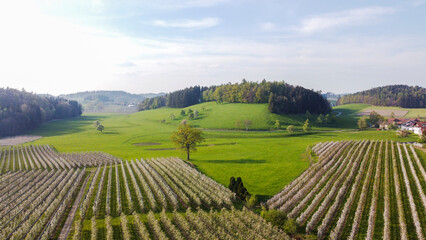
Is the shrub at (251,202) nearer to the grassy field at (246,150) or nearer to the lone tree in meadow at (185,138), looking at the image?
the grassy field at (246,150)

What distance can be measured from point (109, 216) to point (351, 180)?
40.4 m

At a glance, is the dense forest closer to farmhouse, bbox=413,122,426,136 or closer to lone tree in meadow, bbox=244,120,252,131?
lone tree in meadow, bbox=244,120,252,131

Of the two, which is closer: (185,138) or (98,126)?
(185,138)

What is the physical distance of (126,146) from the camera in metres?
98.9

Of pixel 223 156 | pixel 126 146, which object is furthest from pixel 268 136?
pixel 126 146

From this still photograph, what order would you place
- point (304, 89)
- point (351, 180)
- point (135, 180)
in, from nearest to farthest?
point (351, 180) → point (135, 180) → point (304, 89)

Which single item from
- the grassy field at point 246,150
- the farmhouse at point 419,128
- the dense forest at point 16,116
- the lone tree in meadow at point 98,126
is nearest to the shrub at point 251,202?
the grassy field at point 246,150

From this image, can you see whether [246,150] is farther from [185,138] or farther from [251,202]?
[251,202]

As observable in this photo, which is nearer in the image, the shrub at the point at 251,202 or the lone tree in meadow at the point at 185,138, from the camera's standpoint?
the shrub at the point at 251,202

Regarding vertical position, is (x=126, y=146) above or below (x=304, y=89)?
below

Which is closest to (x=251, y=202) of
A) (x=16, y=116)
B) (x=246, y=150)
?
(x=246, y=150)

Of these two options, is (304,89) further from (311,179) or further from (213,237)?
(213,237)

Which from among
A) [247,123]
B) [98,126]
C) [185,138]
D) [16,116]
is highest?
[16,116]

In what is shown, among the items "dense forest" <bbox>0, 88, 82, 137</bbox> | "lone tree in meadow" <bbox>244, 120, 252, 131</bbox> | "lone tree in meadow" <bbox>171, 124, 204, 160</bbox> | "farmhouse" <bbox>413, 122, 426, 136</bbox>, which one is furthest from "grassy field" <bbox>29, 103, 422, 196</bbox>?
"dense forest" <bbox>0, 88, 82, 137</bbox>
